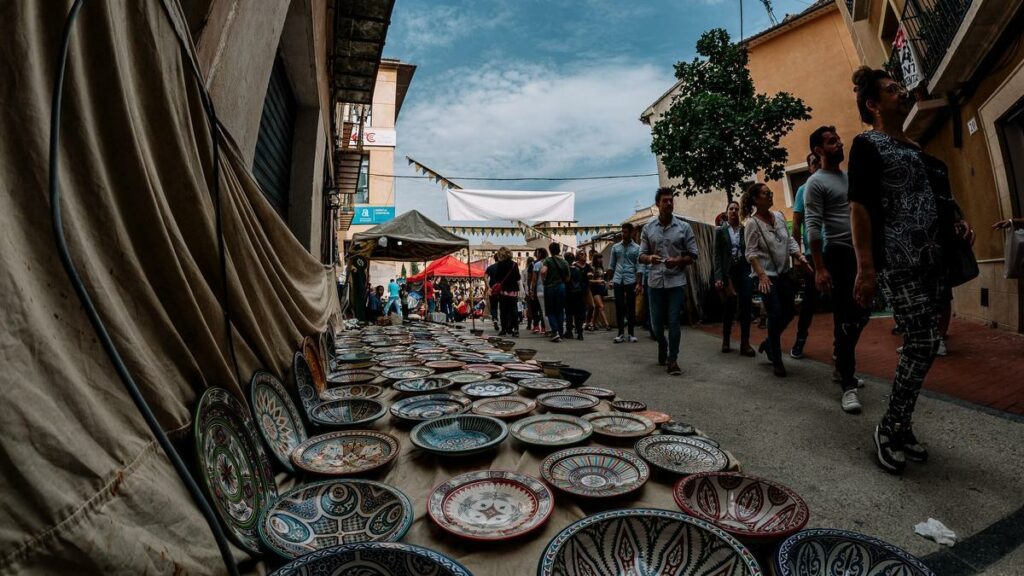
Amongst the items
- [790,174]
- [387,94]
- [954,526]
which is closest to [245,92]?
[954,526]

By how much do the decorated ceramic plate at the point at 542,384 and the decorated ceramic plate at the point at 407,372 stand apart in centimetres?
74

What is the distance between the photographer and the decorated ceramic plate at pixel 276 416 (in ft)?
5.24

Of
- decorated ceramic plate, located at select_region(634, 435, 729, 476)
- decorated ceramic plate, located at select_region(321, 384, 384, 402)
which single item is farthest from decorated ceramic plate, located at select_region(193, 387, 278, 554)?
decorated ceramic plate, located at select_region(634, 435, 729, 476)

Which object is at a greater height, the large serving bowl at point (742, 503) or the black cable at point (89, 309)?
the black cable at point (89, 309)

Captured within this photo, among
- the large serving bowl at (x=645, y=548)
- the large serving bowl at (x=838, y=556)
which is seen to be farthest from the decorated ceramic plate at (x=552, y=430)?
the large serving bowl at (x=838, y=556)

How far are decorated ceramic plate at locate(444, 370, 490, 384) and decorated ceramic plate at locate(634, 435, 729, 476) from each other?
1.43m

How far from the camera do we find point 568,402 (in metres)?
2.37

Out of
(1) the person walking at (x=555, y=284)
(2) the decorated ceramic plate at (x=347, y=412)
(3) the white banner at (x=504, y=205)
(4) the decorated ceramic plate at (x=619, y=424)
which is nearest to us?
(4) the decorated ceramic plate at (x=619, y=424)

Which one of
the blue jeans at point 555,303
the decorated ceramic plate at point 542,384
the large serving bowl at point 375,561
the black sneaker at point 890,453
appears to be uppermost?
the blue jeans at point 555,303

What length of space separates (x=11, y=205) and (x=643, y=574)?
1.49 metres

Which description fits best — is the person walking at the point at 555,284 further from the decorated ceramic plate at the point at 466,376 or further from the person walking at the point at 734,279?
the decorated ceramic plate at the point at 466,376

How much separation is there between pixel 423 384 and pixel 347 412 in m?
0.58

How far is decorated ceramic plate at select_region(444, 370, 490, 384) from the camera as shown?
2951mm

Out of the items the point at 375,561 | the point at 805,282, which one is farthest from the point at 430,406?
the point at 805,282
